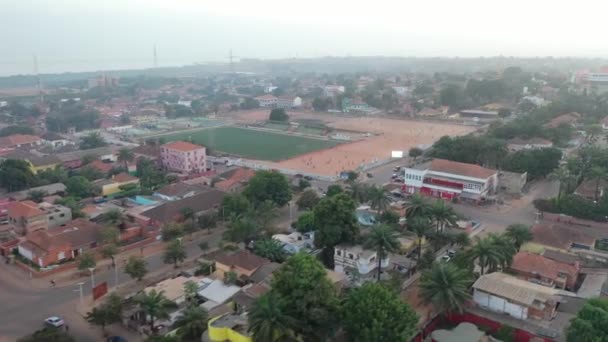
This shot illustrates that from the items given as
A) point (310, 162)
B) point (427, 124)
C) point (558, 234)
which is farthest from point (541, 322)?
point (427, 124)

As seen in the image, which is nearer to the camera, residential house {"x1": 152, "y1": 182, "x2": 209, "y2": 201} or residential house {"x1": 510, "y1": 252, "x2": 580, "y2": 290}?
residential house {"x1": 510, "y1": 252, "x2": 580, "y2": 290}

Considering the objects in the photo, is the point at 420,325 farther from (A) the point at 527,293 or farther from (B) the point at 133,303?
(B) the point at 133,303

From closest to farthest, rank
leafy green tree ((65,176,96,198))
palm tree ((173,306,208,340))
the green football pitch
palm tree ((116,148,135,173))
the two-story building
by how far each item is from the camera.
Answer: palm tree ((173,306,208,340))
the two-story building
leafy green tree ((65,176,96,198))
palm tree ((116,148,135,173))
the green football pitch

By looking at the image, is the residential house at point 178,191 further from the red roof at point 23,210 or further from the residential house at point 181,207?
the red roof at point 23,210

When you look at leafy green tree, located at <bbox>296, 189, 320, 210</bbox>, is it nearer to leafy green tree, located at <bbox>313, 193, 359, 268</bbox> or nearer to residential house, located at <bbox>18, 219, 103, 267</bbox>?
leafy green tree, located at <bbox>313, 193, 359, 268</bbox>

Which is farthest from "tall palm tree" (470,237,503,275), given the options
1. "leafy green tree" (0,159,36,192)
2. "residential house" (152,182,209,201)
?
"leafy green tree" (0,159,36,192)

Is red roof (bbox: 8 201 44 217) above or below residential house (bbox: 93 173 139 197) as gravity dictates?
above

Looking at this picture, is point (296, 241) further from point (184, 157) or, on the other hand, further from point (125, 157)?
point (125, 157)
